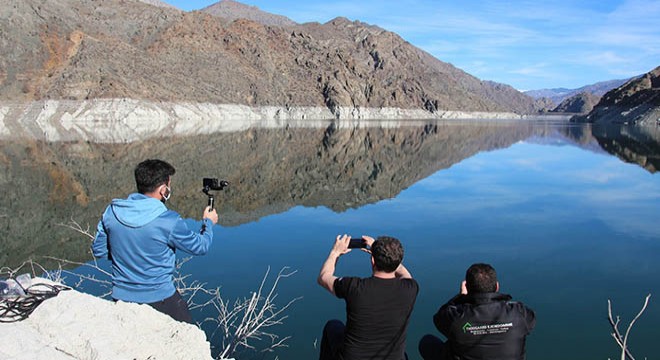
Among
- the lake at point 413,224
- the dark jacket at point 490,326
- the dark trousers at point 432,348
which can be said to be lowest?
the lake at point 413,224

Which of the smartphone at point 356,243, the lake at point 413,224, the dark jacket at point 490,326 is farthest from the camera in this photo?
the lake at point 413,224

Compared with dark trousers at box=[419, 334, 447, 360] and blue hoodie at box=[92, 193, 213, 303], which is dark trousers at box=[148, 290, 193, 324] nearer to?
blue hoodie at box=[92, 193, 213, 303]

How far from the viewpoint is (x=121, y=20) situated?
112m

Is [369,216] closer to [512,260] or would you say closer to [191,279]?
[512,260]

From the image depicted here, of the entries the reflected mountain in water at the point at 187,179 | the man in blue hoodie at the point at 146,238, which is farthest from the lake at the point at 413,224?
the man in blue hoodie at the point at 146,238

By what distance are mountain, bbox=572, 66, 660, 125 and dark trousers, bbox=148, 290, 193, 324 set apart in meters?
120

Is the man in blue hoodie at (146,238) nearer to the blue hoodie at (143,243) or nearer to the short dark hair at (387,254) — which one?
the blue hoodie at (143,243)

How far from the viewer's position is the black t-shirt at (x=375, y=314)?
3.79 metres

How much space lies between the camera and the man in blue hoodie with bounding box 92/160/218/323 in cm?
426

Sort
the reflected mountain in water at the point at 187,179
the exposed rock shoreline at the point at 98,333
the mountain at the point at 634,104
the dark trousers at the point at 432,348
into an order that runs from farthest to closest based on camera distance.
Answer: the mountain at the point at 634,104, the reflected mountain in water at the point at 187,179, the dark trousers at the point at 432,348, the exposed rock shoreline at the point at 98,333

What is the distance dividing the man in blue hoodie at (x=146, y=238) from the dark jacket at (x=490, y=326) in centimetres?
209

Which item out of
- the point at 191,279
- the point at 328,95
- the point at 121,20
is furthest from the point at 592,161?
the point at 328,95

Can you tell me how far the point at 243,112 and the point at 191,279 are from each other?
10629 centimetres

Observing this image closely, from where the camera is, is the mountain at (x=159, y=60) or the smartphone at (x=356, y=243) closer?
the smartphone at (x=356, y=243)
